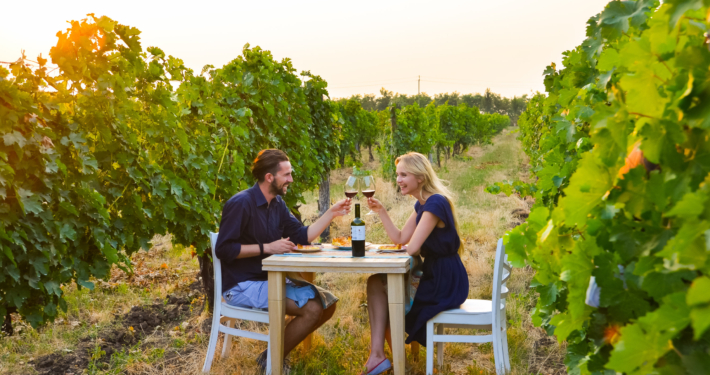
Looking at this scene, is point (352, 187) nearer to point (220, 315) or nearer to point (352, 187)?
point (352, 187)

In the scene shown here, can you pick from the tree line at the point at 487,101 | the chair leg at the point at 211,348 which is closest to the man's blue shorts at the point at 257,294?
the chair leg at the point at 211,348

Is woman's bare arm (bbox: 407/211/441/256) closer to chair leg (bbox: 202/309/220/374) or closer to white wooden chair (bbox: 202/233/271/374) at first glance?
white wooden chair (bbox: 202/233/271/374)

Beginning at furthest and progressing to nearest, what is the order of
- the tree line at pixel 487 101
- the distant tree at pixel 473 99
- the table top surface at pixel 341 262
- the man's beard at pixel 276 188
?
the distant tree at pixel 473 99, the tree line at pixel 487 101, the man's beard at pixel 276 188, the table top surface at pixel 341 262

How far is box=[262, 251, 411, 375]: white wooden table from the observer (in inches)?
116

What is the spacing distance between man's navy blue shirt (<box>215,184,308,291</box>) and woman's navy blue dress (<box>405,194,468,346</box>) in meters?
0.98

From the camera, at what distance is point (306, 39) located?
9.27 m

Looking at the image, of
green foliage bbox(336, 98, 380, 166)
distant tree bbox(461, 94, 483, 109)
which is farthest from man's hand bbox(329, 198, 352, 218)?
distant tree bbox(461, 94, 483, 109)

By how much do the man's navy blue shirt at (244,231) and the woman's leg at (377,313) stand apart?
0.70 m

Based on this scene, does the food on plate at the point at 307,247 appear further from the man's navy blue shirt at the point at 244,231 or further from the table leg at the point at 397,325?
the table leg at the point at 397,325

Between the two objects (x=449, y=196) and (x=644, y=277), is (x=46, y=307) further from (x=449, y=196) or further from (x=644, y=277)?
(x=644, y=277)

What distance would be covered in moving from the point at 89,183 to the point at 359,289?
8.72 ft

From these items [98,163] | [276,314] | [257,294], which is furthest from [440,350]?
[98,163]

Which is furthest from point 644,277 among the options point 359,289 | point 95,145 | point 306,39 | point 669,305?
point 306,39

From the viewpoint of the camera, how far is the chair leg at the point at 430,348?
9.93ft
